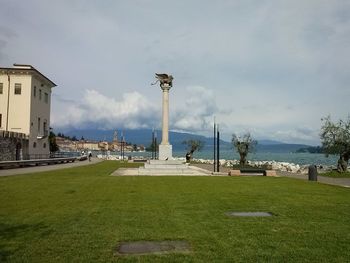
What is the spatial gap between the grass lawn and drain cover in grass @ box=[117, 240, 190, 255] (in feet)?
0.68

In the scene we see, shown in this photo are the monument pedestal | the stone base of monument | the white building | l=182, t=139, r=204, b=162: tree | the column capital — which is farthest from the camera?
l=182, t=139, r=204, b=162: tree

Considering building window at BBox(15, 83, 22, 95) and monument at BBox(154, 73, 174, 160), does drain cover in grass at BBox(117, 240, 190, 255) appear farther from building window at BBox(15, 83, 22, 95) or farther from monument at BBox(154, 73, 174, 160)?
building window at BBox(15, 83, 22, 95)

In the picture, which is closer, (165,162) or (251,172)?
(251,172)

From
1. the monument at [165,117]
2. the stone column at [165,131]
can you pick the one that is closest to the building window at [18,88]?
the monument at [165,117]

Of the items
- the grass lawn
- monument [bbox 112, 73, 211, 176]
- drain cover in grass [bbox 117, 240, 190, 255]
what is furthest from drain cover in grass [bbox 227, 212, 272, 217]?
monument [bbox 112, 73, 211, 176]

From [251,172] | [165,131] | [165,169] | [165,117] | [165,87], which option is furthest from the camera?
[165,87]

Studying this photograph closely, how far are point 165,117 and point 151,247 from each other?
30.9 m

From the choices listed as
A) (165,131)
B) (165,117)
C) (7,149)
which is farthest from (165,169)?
(7,149)

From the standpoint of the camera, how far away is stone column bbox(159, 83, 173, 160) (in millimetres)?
38281

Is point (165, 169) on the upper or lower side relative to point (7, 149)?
lower

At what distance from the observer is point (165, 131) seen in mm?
38625

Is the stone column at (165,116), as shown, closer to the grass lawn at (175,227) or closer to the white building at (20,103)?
the grass lawn at (175,227)

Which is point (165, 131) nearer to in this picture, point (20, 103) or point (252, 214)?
point (20, 103)

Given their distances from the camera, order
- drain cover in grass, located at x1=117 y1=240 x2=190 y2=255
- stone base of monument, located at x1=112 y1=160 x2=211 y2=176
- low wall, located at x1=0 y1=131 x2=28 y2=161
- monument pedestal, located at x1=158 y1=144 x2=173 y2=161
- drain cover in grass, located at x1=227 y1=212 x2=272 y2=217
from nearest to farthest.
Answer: drain cover in grass, located at x1=117 y1=240 x2=190 y2=255 → drain cover in grass, located at x1=227 y1=212 x2=272 y2=217 → stone base of monument, located at x1=112 y1=160 x2=211 y2=176 → monument pedestal, located at x1=158 y1=144 x2=173 y2=161 → low wall, located at x1=0 y1=131 x2=28 y2=161
